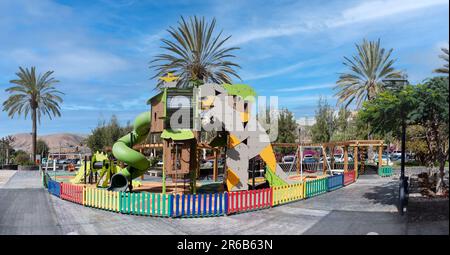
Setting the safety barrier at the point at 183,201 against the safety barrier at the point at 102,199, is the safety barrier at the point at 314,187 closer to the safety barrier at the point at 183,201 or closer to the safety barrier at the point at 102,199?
the safety barrier at the point at 183,201

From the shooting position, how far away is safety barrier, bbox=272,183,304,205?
1523cm

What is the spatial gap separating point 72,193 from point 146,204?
5496 millimetres

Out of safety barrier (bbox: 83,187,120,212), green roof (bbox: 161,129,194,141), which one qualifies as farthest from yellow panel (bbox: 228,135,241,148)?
safety barrier (bbox: 83,187,120,212)

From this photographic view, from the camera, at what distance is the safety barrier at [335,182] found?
2042 cm

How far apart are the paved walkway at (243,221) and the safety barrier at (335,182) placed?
4373 millimetres

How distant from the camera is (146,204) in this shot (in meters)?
13.2

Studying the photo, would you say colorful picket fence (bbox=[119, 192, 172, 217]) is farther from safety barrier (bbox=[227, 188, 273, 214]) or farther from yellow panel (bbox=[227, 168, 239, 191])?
yellow panel (bbox=[227, 168, 239, 191])

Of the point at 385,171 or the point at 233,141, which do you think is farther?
the point at 385,171

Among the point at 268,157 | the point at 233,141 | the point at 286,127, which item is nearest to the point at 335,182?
the point at 268,157

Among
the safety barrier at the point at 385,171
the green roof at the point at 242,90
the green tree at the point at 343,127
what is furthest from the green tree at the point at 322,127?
the green roof at the point at 242,90

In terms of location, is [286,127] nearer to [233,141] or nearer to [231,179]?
[233,141]
